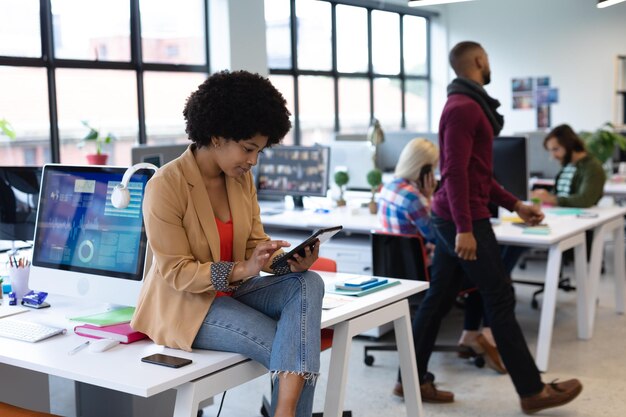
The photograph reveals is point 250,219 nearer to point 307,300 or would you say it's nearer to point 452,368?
point 307,300

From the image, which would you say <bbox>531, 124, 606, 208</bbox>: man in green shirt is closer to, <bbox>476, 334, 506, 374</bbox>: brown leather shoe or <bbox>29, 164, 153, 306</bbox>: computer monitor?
<bbox>476, 334, 506, 374</bbox>: brown leather shoe

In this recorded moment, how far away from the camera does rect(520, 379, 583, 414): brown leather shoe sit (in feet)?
10.2

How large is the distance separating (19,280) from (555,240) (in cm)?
235

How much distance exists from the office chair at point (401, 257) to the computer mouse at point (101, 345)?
1808 millimetres

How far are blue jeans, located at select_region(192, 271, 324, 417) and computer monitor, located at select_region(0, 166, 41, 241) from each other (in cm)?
139

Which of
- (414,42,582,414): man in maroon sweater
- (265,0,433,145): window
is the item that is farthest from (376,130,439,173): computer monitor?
(414,42,582,414): man in maroon sweater

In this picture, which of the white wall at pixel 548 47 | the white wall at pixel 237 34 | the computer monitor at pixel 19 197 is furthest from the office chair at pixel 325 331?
the white wall at pixel 548 47

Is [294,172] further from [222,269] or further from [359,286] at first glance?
[222,269]

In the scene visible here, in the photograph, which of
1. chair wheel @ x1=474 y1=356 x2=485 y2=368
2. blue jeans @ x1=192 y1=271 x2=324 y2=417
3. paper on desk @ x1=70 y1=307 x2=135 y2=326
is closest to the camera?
blue jeans @ x1=192 y1=271 x2=324 y2=417

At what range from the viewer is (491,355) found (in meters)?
3.74

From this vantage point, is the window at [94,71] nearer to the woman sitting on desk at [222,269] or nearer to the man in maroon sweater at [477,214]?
the man in maroon sweater at [477,214]

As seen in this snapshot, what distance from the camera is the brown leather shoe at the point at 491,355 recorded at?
3707 mm

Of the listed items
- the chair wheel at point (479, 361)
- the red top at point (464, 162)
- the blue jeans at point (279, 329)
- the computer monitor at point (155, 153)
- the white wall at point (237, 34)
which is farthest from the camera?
the white wall at point (237, 34)

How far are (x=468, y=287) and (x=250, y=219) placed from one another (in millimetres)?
1858
